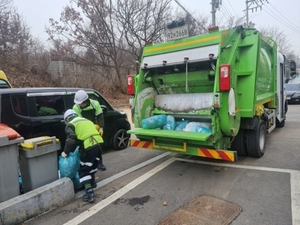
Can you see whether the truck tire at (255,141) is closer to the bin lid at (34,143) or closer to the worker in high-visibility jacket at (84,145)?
the worker in high-visibility jacket at (84,145)

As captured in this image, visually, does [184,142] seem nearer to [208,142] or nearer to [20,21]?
[208,142]

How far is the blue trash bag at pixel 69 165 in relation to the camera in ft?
11.7

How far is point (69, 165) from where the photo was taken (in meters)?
3.57

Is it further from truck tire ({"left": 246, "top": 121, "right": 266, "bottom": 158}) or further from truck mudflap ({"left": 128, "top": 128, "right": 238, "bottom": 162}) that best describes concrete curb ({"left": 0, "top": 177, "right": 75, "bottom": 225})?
truck tire ({"left": 246, "top": 121, "right": 266, "bottom": 158})

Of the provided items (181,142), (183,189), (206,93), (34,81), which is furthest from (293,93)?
(34,81)

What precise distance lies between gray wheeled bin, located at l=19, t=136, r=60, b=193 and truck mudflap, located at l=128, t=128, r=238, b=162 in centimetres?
157

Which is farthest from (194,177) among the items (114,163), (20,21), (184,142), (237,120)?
→ (20,21)

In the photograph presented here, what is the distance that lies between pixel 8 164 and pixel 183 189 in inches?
97.8

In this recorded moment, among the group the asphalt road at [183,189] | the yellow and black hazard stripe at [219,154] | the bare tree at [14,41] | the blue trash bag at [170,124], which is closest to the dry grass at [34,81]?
the bare tree at [14,41]

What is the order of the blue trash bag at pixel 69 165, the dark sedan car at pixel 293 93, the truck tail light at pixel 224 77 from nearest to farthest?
1. the blue trash bag at pixel 69 165
2. the truck tail light at pixel 224 77
3. the dark sedan car at pixel 293 93

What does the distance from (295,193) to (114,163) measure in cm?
337

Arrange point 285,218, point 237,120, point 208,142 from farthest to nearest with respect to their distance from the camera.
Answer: point 237,120
point 208,142
point 285,218

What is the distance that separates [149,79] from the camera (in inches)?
198

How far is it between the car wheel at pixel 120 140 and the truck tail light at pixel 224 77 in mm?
3213
